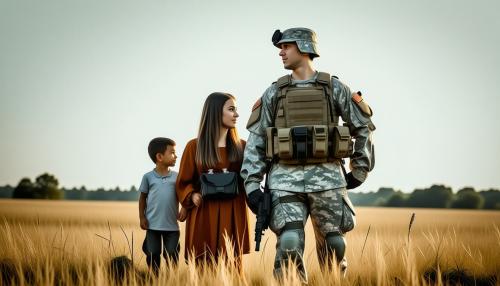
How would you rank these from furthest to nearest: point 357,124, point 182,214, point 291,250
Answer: point 182,214 < point 357,124 < point 291,250

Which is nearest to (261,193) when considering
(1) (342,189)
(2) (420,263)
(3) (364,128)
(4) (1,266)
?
(1) (342,189)

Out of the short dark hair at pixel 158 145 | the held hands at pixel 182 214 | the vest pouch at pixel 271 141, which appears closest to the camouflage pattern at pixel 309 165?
the vest pouch at pixel 271 141

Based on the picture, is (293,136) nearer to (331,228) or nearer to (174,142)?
(331,228)

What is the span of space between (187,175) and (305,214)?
1219 mm

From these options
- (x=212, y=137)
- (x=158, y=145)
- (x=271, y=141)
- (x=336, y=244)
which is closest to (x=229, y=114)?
(x=212, y=137)

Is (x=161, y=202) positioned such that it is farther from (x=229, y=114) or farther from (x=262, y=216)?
(x=262, y=216)

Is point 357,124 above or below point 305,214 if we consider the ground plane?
above

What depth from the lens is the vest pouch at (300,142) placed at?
492 centimetres

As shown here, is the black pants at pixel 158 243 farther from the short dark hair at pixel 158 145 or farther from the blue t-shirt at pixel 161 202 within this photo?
the short dark hair at pixel 158 145

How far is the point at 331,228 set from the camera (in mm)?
5047

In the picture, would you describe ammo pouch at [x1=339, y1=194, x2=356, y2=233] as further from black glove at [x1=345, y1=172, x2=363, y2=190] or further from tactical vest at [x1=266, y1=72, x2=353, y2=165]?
tactical vest at [x1=266, y1=72, x2=353, y2=165]

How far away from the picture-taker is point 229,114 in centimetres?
548

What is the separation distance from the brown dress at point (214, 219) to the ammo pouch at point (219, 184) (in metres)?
0.15

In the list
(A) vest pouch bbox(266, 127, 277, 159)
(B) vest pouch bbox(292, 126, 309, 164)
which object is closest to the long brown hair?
(A) vest pouch bbox(266, 127, 277, 159)
